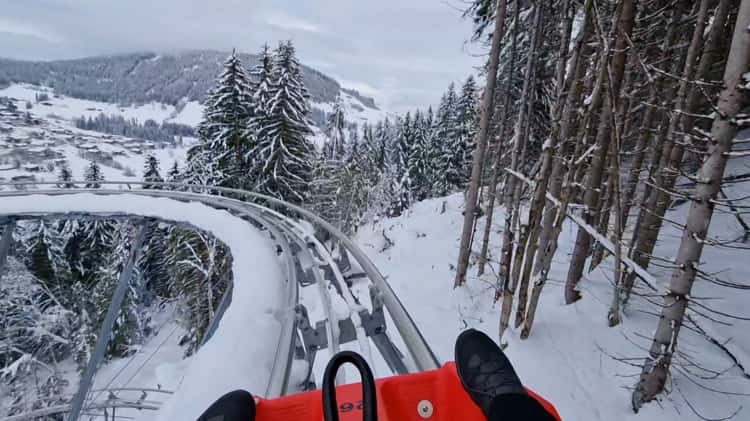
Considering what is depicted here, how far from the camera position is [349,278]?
4.63 meters

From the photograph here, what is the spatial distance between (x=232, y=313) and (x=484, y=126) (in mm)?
8839

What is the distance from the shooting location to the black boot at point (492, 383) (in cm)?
133

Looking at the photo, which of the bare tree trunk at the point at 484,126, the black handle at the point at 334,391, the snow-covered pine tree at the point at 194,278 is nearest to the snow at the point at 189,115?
the snow-covered pine tree at the point at 194,278

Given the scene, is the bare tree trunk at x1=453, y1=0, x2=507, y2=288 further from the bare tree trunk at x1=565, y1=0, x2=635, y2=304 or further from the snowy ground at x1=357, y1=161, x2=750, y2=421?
the bare tree trunk at x1=565, y1=0, x2=635, y2=304

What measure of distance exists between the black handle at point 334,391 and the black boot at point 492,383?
1.70ft

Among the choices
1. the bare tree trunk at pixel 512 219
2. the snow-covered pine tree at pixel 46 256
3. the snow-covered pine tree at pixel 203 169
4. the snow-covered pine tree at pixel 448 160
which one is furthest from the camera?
the snow-covered pine tree at pixel 448 160

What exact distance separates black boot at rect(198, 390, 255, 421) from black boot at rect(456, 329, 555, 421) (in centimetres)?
99

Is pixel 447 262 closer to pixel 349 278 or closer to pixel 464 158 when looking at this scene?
pixel 349 278

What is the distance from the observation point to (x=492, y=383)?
160cm

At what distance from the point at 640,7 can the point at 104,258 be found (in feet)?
104

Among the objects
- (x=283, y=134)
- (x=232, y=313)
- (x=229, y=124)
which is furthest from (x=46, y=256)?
(x=232, y=313)

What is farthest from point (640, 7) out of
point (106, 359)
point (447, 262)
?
point (106, 359)

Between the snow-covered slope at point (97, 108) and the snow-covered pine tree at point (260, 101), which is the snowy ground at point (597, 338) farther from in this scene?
the snow-covered slope at point (97, 108)

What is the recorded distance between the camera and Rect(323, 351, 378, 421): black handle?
3.78 feet
